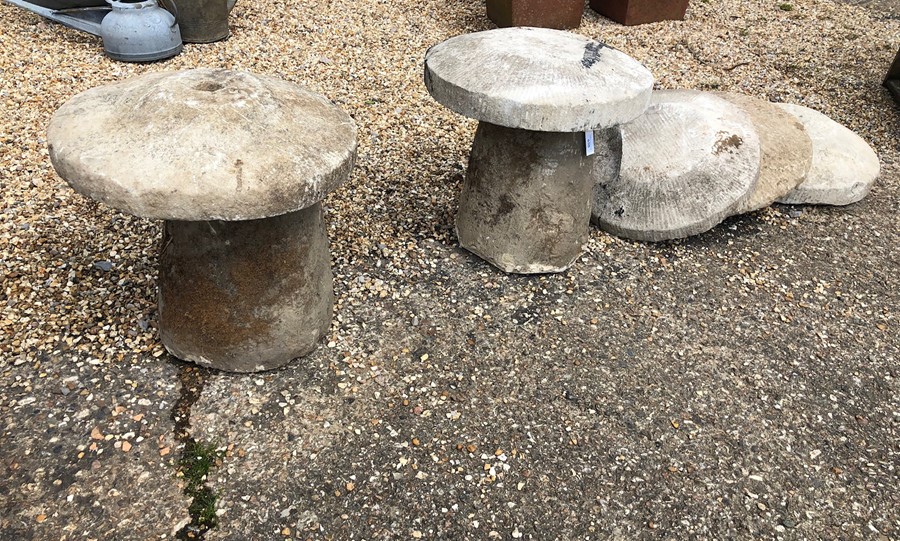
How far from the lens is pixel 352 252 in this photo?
3270 millimetres

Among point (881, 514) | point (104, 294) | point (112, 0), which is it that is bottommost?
point (881, 514)

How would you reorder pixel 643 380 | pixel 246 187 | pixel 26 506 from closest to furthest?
Answer: pixel 246 187 → pixel 26 506 → pixel 643 380

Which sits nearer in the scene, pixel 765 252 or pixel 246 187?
pixel 246 187

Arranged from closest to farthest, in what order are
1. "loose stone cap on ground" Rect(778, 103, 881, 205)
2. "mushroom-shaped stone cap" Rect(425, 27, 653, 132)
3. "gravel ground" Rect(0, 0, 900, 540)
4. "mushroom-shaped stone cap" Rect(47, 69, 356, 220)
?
"mushroom-shaped stone cap" Rect(47, 69, 356, 220), "gravel ground" Rect(0, 0, 900, 540), "mushroom-shaped stone cap" Rect(425, 27, 653, 132), "loose stone cap on ground" Rect(778, 103, 881, 205)

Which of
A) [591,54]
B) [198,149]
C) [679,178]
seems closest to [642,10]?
[679,178]

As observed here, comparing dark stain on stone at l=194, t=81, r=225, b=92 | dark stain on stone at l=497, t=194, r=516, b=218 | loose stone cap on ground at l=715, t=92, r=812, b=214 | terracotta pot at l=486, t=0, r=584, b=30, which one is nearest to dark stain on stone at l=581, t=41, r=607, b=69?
dark stain on stone at l=497, t=194, r=516, b=218

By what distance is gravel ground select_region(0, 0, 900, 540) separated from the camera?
2203mm

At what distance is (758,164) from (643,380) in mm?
1498

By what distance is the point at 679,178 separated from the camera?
11.3 ft

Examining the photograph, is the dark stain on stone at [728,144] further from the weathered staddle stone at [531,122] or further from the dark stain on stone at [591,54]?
the dark stain on stone at [591,54]

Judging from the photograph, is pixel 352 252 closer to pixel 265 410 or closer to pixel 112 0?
pixel 265 410

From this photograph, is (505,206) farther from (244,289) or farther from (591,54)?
(244,289)

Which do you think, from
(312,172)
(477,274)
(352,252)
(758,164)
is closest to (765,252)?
(758,164)

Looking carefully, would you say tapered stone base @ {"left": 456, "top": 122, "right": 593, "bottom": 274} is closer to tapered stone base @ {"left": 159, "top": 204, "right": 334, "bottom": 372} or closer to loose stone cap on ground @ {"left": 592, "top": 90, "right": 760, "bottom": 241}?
loose stone cap on ground @ {"left": 592, "top": 90, "right": 760, "bottom": 241}
